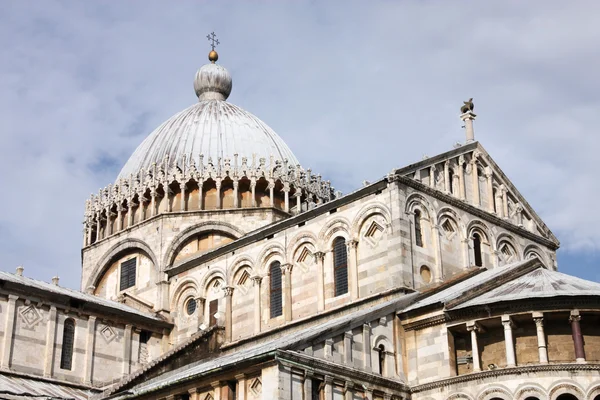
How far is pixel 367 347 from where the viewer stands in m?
29.1

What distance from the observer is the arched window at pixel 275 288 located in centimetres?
3622

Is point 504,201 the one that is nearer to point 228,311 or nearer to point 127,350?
point 228,311

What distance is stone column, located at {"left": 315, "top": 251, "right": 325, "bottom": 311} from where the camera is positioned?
34344 mm

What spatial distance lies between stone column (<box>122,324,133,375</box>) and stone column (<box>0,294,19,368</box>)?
14.7 ft

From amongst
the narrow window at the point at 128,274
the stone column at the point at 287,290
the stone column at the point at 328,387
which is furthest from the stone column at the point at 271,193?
the stone column at the point at 328,387

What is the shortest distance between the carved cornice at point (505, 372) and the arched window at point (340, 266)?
18.5ft

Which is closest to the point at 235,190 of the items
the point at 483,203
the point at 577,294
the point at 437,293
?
the point at 483,203

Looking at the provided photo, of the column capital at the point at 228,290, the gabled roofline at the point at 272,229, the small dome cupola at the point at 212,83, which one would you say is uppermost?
the small dome cupola at the point at 212,83

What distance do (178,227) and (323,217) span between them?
374 inches

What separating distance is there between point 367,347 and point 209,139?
1931cm

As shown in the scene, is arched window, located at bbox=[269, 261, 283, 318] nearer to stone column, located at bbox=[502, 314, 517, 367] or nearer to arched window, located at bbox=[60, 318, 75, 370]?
arched window, located at bbox=[60, 318, 75, 370]

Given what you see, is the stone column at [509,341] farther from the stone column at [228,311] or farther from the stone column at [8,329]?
the stone column at [8,329]

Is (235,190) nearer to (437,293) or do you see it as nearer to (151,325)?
(151,325)

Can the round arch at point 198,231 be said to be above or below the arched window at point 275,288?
above
